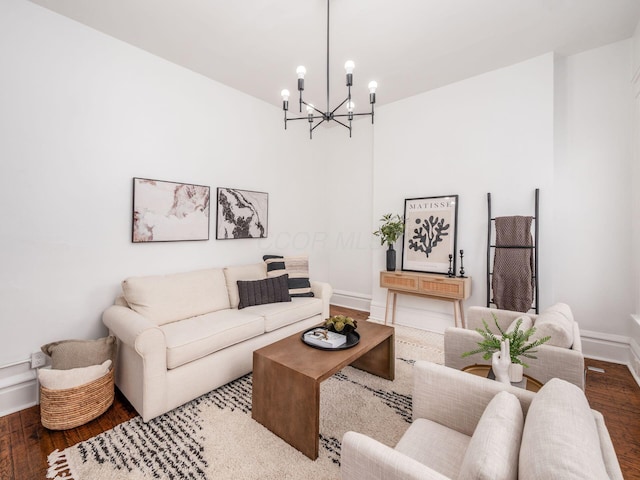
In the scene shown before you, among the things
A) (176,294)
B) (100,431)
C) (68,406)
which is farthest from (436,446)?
(176,294)

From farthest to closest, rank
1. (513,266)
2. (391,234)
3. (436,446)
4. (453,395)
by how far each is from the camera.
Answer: (391,234) < (513,266) < (453,395) < (436,446)

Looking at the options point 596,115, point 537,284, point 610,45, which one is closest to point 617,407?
point 537,284

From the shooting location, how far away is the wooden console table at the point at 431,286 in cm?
343

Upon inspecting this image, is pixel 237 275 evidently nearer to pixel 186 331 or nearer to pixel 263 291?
pixel 263 291

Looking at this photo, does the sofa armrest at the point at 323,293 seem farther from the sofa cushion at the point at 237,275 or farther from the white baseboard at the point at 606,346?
the white baseboard at the point at 606,346

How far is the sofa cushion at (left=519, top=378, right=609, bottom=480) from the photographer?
28.2 inches

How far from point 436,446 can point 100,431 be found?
2117 mm

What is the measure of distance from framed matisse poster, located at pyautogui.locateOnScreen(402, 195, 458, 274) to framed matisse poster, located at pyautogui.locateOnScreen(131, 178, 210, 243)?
8.68 feet

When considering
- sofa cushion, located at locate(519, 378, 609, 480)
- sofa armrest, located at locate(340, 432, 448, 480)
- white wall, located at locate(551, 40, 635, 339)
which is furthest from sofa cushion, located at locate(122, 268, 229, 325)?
white wall, located at locate(551, 40, 635, 339)

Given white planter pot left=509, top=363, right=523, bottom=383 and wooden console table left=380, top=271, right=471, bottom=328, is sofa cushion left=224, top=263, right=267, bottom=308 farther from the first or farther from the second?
white planter pot left=509, top=363, right=523, bottom=383

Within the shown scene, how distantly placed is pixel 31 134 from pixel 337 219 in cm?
383

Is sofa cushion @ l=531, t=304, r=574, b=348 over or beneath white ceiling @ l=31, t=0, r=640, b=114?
beneath

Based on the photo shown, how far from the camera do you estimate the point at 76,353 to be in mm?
2135

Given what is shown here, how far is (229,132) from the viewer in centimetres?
366
